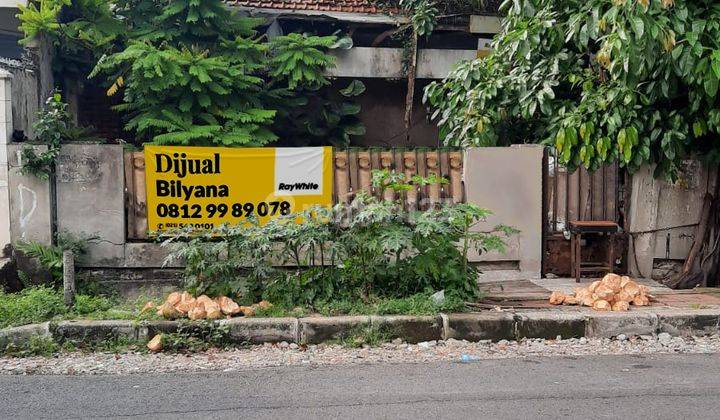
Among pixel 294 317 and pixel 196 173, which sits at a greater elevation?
pixel 196 173

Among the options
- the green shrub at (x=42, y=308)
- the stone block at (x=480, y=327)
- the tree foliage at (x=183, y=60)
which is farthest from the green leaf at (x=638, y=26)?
the green shrub at (x=42, y=308)

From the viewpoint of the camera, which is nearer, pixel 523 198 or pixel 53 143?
pixel 53 143

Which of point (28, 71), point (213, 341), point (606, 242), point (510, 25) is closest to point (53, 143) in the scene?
point (28, 71)

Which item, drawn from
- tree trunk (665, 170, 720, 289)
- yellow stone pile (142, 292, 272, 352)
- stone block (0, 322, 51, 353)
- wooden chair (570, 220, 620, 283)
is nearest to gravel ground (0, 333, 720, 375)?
stone block (0, 322, 51, 353)

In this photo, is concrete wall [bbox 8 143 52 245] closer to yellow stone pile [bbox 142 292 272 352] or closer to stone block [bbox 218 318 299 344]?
yellow stone pile [bbox 142 292 272 352]

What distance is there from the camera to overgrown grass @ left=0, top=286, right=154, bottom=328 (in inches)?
237

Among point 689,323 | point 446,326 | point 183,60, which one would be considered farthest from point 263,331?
point 183,60

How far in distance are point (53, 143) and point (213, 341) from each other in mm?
3390

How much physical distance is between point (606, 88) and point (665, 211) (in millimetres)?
1886

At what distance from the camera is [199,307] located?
242 inches

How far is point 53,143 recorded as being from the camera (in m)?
7.40

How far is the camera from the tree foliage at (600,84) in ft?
21.9

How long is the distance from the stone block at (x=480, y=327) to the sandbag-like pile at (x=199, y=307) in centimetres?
184

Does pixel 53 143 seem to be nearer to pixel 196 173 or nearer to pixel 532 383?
pixel 196 173
